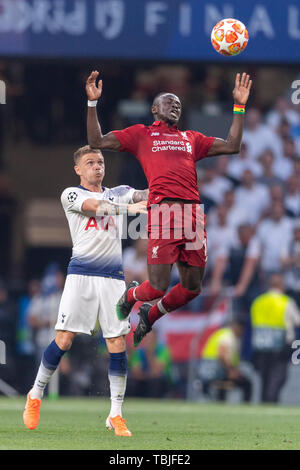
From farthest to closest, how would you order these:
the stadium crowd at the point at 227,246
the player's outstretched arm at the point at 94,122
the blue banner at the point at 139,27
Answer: the stadium crowd at the point at 227,246, the blue banner at the point at 139,27, the player's outstretched arm at the point at 94,122

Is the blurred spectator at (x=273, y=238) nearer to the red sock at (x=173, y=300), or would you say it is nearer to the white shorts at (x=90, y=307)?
the red sock at (x=173, y=300)

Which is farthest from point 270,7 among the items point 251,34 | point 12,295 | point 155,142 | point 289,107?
point 155,142

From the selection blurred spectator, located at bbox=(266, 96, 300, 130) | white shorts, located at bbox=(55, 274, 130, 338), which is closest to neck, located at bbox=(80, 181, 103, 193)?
white shorts, located at bbox=(55, 274, 130, 338)

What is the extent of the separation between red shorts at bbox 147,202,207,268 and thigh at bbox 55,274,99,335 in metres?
0.58

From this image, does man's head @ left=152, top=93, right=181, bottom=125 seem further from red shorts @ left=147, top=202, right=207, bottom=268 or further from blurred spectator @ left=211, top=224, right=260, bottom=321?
blurred spectator @ left=211, top=224, right=260, bottom=321

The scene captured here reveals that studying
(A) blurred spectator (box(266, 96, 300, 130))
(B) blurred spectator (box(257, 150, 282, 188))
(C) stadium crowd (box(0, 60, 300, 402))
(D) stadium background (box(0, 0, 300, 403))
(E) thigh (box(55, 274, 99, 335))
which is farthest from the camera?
(A) blurred spectator (box(266, 96, 300, 130))

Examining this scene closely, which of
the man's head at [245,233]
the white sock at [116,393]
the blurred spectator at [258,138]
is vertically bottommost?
the white sock at [116,393]

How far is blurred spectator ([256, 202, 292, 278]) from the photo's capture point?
54.0ft

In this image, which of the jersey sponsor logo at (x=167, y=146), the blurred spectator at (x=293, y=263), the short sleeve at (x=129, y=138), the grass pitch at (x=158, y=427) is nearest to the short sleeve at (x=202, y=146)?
the jersey sponsor logo at (x=167, y=146)

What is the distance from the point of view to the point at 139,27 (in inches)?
635

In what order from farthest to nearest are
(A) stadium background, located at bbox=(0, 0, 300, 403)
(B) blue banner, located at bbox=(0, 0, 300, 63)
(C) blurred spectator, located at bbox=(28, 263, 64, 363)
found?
1. (C) blurred spectator, located at bbox=(28, 263, 64, 363)
2. (A) stadium background, located at bbox=(0, 0, 300, 403)
3. (B) blue banner, located at bbox=(0, 0, 300, 63)

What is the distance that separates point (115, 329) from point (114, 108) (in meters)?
12.2

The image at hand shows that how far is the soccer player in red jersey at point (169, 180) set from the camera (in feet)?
29.4

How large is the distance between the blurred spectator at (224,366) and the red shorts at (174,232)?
22.2ft
